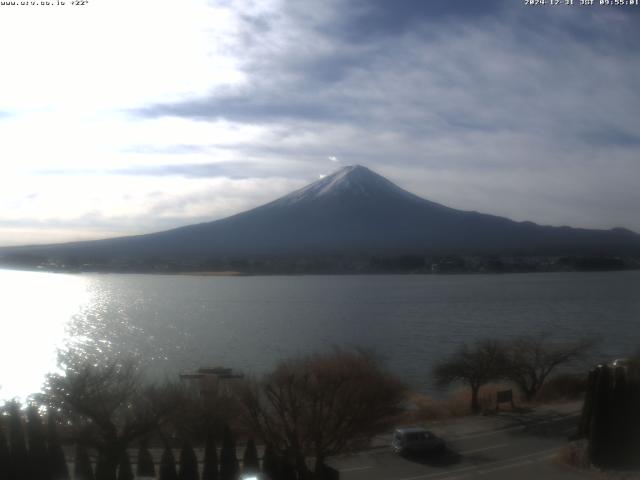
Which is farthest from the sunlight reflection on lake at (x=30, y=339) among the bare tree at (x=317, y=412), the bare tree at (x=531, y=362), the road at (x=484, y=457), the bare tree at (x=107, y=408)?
the bare tree at (x=531, y=362)

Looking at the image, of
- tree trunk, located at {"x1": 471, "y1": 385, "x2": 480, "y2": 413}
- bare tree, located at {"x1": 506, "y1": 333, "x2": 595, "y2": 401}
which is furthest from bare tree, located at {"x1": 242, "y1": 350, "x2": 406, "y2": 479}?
bare tree, located at {"x1": 506, "y1": 333, "x2": 595, "y2": 401}

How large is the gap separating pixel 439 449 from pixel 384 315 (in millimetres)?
24241

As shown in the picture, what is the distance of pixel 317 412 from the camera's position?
8.12 metres

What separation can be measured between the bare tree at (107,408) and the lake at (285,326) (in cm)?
529

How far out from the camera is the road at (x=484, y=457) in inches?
320

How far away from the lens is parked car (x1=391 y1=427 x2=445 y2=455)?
8.92 meters

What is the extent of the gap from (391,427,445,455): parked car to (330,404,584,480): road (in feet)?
0.32

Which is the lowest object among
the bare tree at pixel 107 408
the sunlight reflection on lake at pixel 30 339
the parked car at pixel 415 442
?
the parked car at pixel 415 442

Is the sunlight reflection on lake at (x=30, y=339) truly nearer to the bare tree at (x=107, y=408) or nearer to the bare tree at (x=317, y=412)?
the bare tree at (x=107, y=408)

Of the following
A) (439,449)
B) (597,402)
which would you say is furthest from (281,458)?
(597,402)

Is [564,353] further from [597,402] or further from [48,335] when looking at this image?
[48,335]

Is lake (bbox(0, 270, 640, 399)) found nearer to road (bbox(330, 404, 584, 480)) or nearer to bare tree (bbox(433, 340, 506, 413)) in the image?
bare tree (bbox(433, 340, 506, 413))

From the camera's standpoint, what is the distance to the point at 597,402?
7984 millimetres

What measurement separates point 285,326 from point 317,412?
2017 centimetres
